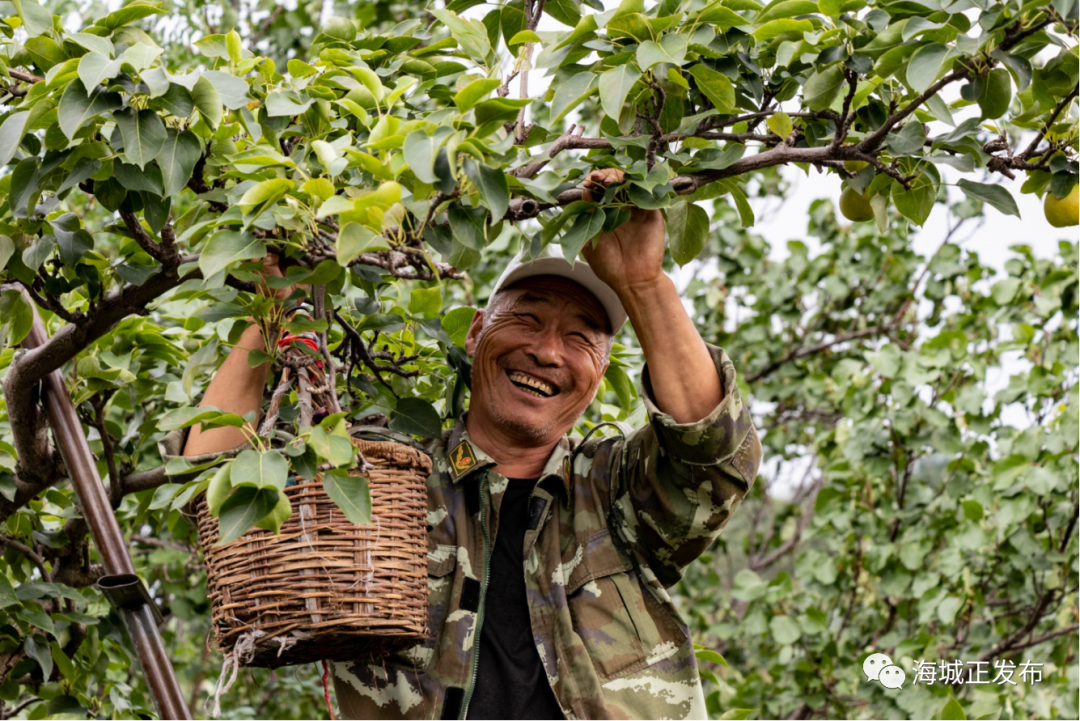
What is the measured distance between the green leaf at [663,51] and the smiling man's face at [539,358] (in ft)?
2.83

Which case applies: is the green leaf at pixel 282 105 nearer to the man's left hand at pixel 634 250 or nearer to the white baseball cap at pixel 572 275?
the man's left hand at pixel 634 250

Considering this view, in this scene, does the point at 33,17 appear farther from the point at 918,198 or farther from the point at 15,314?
the point at 918,198

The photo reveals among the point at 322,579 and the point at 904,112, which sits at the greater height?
the point at 904,112

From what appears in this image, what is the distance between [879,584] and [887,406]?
0.76 m

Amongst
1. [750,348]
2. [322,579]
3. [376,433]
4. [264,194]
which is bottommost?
[322,579]

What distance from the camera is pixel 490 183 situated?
4.72 ft

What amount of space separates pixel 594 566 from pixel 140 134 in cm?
115

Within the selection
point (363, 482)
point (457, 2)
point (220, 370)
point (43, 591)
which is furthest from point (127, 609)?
point (457, 2)

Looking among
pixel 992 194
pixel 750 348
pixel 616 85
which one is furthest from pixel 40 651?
pixel 750 348

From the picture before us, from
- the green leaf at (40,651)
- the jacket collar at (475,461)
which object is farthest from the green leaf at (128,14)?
the green leaf at (40,651)

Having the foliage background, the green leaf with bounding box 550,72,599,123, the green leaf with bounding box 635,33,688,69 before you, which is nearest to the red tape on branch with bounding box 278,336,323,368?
the foliage background

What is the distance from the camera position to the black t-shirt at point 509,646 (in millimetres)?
2096

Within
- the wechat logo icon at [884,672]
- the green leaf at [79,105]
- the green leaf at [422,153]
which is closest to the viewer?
the green leaf at [422,153]

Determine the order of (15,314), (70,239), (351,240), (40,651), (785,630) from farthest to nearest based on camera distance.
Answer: (785,630) → (40,651) → (15,314) → (70,239) → (351,240)
